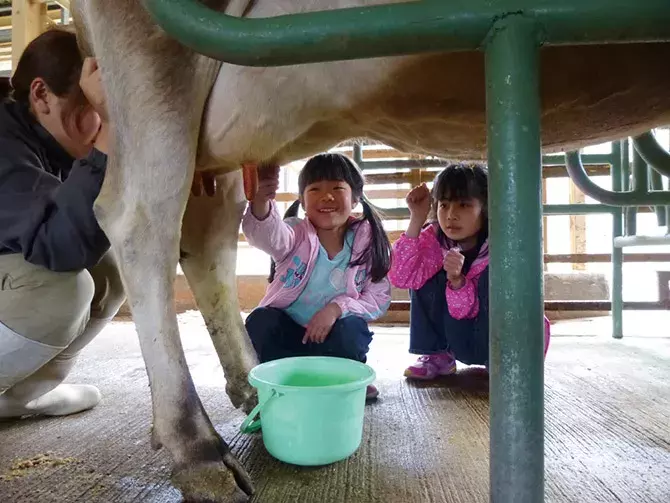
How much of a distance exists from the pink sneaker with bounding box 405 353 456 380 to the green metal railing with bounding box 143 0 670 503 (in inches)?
45.1

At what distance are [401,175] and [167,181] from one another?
1.45m

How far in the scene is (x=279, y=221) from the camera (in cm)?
131

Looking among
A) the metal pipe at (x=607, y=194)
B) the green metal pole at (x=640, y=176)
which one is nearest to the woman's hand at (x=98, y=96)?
the metal pipe at (x=607, y=194)

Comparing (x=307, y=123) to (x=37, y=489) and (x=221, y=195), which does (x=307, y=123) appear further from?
(x=37, y=489)

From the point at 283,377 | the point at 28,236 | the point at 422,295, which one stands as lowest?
the point at 283,377

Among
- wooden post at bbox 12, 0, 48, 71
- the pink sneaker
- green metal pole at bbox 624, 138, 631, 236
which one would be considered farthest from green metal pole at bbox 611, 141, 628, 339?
wooden post at bbox 12, 0, 48, 71

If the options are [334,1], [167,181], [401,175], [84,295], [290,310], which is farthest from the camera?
[401,175]

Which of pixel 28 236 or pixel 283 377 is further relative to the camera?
pixel 283 377

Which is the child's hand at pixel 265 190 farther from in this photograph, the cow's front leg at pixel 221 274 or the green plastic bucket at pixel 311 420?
the green plastic bucket at pixel 311 420

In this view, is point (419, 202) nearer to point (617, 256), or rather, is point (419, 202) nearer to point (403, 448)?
point (403, 448)

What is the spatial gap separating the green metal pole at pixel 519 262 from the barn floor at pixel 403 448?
17.8 inches

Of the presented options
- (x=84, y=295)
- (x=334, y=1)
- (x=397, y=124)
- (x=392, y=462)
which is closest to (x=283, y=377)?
(x=392, y=462)

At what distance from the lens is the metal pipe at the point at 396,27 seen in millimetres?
351

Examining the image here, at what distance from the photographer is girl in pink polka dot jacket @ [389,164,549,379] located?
1411 millimetres
